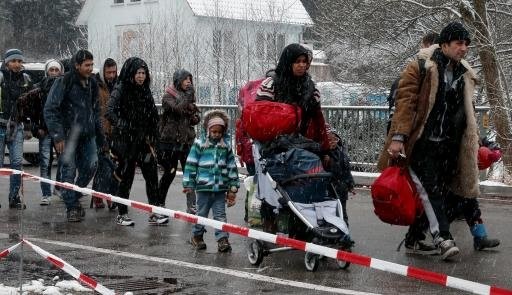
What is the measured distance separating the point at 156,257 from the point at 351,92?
19.2 meters

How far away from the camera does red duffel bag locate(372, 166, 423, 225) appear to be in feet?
27.6

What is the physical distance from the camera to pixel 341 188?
9438 mm

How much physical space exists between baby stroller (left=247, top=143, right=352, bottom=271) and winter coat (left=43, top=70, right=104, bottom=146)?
3266mm

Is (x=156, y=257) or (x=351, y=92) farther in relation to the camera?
(x=351, y=92)

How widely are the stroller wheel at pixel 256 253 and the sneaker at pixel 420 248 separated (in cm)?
156

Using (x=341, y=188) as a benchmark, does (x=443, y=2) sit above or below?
above

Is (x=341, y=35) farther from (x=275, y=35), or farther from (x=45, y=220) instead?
(x=45, y=220)

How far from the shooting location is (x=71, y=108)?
11.1m

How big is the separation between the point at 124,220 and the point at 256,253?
2985 millimetres

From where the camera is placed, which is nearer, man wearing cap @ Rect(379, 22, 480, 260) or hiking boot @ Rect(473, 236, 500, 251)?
man wearing cap @ Rect(379, 22, 480, 260)

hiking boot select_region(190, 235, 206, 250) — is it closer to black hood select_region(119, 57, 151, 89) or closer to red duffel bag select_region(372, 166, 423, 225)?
red duffel bag select_region(372, 166, 423, 225)

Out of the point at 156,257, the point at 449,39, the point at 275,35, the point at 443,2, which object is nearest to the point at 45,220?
the point at 156,257

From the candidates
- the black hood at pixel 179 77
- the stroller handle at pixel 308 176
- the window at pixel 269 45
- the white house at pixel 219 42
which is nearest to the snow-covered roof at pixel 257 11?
the white house at pixel 219 42

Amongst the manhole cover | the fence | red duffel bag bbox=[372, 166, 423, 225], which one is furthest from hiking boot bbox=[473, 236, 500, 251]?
the fence
